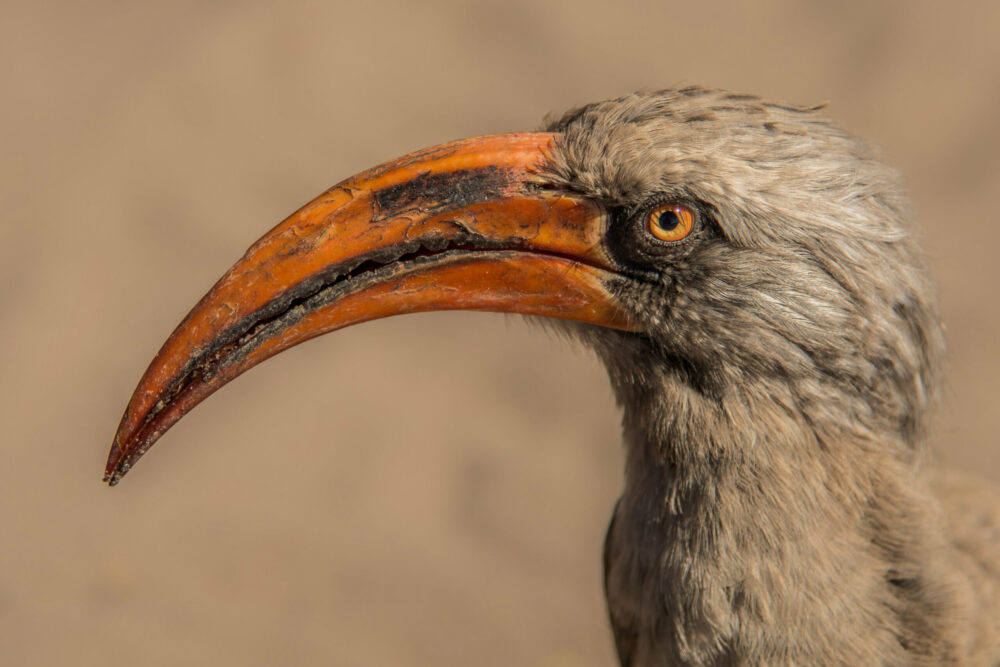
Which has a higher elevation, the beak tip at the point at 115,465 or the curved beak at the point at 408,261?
the curved beak at the point at 408,261

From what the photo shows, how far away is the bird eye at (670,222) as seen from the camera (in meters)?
2.49

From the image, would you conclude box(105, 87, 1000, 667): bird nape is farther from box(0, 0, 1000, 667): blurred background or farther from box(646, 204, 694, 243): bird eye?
box(0, 0, 1000, 667): blurred background

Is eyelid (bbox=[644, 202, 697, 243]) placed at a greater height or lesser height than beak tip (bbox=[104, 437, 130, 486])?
greater

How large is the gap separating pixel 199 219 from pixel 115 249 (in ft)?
2.04

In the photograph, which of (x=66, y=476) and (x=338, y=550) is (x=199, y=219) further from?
(x=338, y=550)

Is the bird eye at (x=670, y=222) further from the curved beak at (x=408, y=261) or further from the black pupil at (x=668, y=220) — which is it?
the curved beak at (x=408, y=261)

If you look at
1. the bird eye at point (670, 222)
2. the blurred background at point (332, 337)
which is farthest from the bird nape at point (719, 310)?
the blurred background at point (332, 337)

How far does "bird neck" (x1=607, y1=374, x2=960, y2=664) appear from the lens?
2.56 m

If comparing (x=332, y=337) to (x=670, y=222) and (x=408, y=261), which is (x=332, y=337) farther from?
(x=670, y=222)

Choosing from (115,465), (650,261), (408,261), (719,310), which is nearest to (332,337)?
(115,465)

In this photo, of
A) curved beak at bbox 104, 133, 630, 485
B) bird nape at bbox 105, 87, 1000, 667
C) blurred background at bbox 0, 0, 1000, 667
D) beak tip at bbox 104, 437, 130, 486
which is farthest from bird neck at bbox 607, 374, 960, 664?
blurred background at bbox 0, 0, 1000, 667

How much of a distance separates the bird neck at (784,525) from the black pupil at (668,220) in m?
0.43

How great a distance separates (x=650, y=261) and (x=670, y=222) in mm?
126

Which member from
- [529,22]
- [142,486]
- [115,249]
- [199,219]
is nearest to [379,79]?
[529,22]
